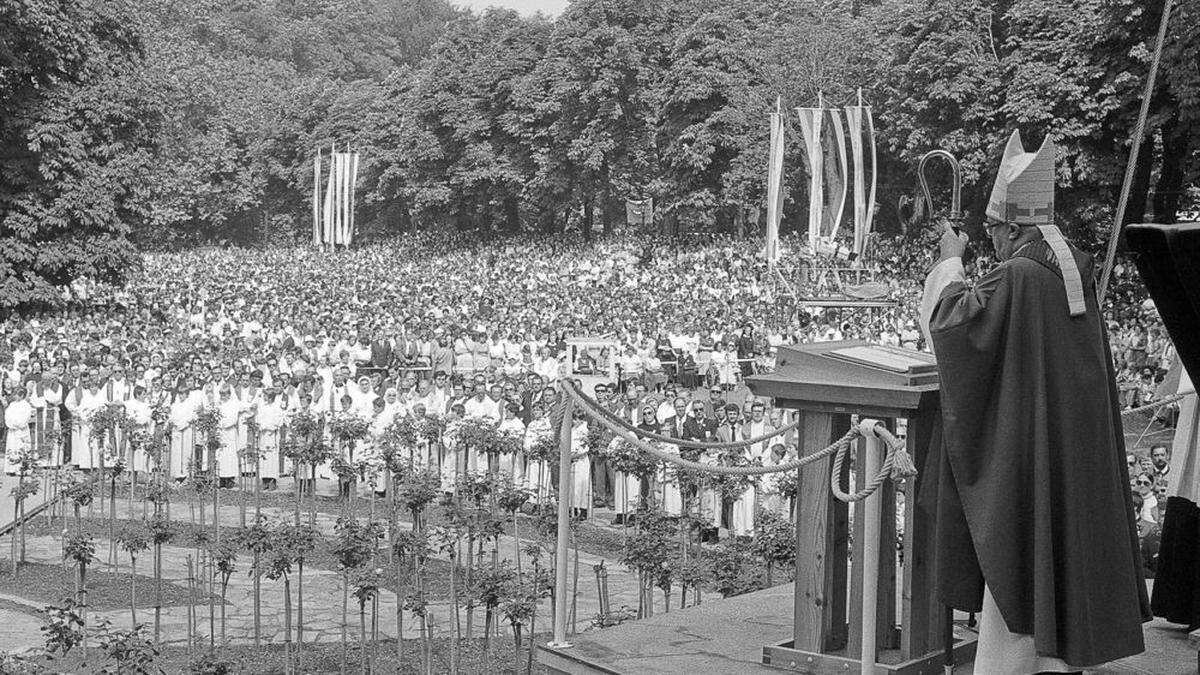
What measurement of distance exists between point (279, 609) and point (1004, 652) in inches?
319

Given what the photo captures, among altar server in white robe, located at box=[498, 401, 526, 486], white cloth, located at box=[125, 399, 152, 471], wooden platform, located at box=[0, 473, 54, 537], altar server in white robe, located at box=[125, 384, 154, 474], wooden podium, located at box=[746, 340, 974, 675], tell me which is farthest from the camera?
white cloth, located at box=[125, 399, 152, 471]

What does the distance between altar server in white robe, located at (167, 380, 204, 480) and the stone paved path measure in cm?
414

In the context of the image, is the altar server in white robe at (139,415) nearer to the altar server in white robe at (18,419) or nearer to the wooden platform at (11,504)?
the wooden platform at (11,504)

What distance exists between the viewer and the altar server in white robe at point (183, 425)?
17.7 m

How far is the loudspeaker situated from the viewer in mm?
4781

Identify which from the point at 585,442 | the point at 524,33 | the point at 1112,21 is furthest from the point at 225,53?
the point at 585,442

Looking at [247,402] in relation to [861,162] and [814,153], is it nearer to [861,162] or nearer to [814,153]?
[814,153]

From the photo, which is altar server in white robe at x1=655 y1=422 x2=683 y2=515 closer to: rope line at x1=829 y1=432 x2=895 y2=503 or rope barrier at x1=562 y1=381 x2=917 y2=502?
rope barrier at x1=562 y1=381 x2=917 y2=502

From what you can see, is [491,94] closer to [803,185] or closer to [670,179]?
[670,179]

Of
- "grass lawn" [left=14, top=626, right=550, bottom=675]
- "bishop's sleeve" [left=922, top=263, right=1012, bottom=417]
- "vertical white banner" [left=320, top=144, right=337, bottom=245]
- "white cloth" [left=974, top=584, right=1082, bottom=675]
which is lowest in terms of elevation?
"grass lawn" [left=14, top=626, right=550, bottom=675]

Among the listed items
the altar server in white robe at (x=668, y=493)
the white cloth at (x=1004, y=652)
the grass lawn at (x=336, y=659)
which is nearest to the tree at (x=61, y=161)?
the altar server in white robe at (x=668, y=493)

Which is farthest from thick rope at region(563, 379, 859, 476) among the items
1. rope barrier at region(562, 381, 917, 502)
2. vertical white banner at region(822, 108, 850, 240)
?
vertical white banner at region(822, 108, 850, 240)

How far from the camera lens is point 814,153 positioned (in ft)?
92.5

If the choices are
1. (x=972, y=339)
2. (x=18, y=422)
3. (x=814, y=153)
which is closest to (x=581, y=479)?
(x=18, y=422)
